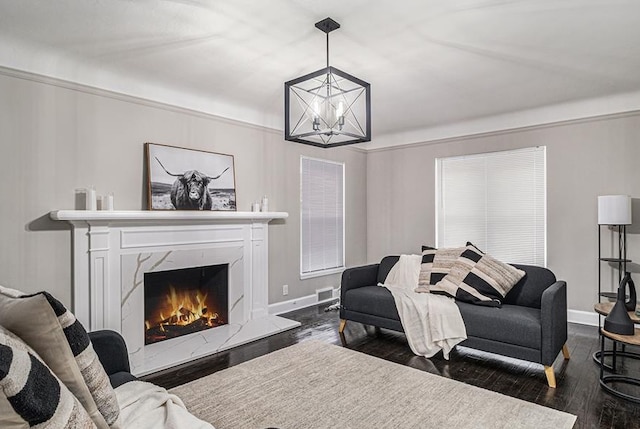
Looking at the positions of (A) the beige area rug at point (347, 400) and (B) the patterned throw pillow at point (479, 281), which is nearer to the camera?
(A) the beige area rug at point (347, 400)

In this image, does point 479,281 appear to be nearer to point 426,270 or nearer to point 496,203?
point 426,270

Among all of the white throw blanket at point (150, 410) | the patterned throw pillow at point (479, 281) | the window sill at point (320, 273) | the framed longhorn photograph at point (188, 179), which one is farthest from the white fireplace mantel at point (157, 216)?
the patterned throw pillow at point (479, 281)

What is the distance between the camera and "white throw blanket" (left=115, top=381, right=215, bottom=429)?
152 cm

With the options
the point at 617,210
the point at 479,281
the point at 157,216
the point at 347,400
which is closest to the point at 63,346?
the point at 347,400

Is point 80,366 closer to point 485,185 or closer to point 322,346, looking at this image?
point 322,346

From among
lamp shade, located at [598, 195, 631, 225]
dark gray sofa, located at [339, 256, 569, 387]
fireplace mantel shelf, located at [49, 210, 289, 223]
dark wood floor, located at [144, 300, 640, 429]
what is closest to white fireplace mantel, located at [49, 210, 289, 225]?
fireplace mantel shelf, located at [49, 210, 289, 223]

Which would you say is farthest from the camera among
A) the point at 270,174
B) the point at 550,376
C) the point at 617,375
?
the point at 270,174

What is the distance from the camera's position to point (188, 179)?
12.8 ft

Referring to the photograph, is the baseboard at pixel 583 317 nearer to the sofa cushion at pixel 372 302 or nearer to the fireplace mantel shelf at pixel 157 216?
the sofa cushion at pixel 372 302

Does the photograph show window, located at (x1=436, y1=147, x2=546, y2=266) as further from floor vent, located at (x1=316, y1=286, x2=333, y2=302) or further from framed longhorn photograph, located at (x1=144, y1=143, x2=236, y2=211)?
framed longhorn photograph, located at (x1=144, y1=143, x2=236, y2=211)

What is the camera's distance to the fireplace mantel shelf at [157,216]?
299 centimetres

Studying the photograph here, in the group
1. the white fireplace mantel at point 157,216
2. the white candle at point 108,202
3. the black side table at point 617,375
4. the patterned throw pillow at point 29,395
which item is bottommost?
the black side table at point 617,375

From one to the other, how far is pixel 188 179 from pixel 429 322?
277 centimetres

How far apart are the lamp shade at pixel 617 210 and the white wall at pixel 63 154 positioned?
3831 mm
